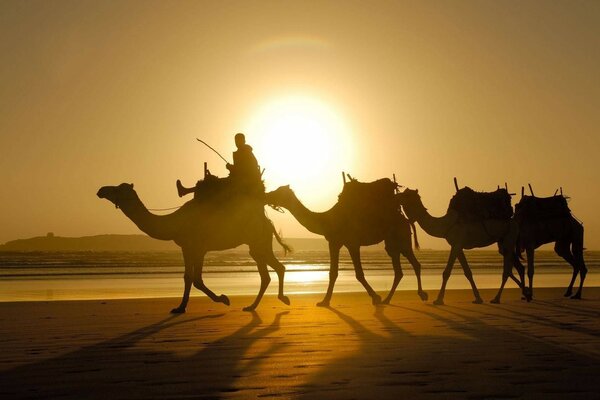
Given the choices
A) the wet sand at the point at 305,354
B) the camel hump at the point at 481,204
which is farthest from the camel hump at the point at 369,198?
the wet sand at the point at 305,354

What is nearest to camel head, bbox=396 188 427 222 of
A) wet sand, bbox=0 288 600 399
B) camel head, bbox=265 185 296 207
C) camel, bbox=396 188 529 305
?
camel, bbox=396 188 529 305

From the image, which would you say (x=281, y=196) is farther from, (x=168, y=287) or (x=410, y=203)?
(x=168, y=287)

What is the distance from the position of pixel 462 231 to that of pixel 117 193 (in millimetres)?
7222

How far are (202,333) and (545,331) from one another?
15.0 feet

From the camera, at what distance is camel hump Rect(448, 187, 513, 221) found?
1652 cm

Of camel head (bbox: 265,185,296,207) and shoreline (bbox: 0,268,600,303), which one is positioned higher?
camel head (bbox: 265,185,296,207)

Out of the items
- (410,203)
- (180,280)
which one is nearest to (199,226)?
(410,203)

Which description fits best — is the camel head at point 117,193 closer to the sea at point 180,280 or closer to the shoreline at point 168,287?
the shoreline at point 168,287

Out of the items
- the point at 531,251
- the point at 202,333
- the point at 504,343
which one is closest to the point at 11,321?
the point at 202,333

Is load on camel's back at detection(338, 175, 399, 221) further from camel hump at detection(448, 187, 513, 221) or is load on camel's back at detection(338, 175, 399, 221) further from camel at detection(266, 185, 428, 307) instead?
camel hump at detection(448, 187, 513, 221)

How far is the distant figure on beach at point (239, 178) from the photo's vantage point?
562 inches

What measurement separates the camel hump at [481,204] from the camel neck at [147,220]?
6.26 m

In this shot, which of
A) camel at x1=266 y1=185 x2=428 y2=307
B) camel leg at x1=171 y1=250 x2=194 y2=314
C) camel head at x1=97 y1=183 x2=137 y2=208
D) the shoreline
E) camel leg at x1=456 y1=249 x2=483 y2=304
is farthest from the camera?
the shoreline

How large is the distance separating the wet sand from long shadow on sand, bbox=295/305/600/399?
13mm
